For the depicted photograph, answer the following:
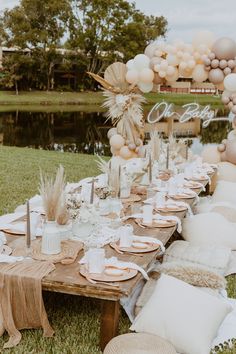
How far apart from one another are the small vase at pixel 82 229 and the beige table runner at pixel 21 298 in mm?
610

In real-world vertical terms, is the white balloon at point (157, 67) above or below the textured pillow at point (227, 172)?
above

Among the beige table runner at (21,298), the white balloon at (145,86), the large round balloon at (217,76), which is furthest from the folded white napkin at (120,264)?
the white balloon at (145,86)

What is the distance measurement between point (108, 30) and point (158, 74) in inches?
1210

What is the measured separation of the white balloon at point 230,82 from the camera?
831 centimetres

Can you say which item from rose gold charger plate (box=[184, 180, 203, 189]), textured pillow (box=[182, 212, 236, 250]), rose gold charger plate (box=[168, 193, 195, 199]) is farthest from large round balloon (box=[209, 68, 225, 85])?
textured pillow (box=[182, 212, 236, 250])

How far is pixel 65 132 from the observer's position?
21.5 m

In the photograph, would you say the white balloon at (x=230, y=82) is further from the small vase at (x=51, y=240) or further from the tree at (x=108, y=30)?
the tree at (x=108, y=30)

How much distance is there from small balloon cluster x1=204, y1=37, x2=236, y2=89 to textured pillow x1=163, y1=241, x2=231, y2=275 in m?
4.20

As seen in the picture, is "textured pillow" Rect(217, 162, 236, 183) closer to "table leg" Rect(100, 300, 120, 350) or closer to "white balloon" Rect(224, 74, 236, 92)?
"white balloon" Rect(224, 74, 236, 92)

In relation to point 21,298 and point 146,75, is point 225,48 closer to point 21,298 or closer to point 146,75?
point 146,75

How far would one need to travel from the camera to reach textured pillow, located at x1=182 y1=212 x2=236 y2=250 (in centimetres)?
554

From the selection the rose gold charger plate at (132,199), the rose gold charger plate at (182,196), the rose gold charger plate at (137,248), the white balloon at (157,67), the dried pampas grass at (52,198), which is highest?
the white balloon at (157,67)

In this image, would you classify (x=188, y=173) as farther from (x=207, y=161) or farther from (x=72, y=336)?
(x=72, y=336)

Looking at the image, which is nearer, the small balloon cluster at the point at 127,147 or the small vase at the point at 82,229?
the small vase at the point at 82,229
